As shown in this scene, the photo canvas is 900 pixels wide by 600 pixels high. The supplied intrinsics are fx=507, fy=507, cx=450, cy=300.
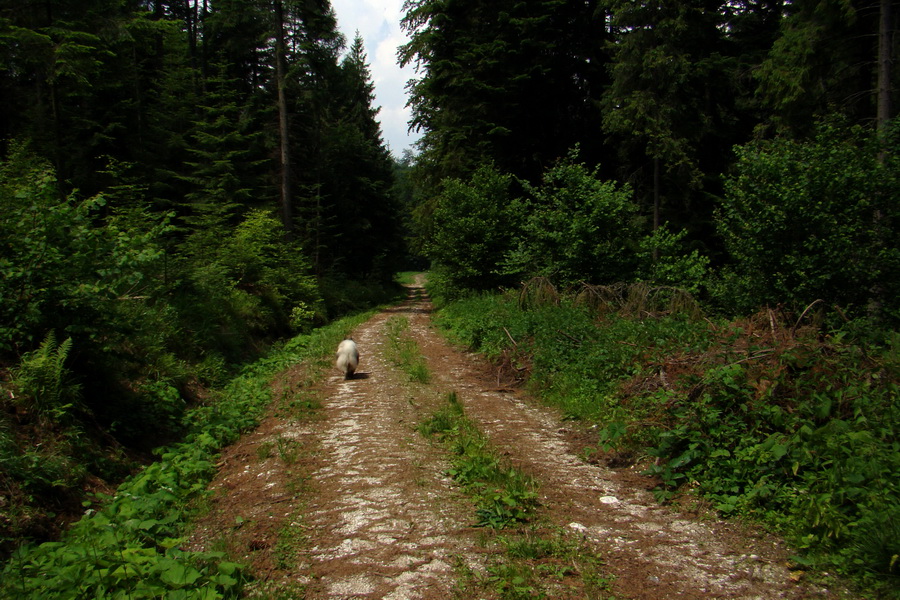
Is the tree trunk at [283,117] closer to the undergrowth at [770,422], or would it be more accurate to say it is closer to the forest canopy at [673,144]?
the forest canopy at [673,144]

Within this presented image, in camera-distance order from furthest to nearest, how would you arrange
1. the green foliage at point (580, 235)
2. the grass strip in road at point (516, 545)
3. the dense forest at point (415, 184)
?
the green foliage at point (580, 235) < the dense forest at point (415, 184) < the grass strip in road at point (516, 545)

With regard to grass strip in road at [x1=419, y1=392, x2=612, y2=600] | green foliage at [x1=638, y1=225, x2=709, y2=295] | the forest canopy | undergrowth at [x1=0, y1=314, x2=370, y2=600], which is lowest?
grass strip in road at [x1=419, y1=392, x2=612, y2=600]

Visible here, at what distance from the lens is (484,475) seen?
16.7 ft

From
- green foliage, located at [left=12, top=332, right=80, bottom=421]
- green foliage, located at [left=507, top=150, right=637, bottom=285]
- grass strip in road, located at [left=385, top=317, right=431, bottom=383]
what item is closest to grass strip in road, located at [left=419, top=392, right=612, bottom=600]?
grass strip in road, located at [left=385, top=317, right=431, bottom=383]

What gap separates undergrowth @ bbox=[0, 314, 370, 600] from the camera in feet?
9.91

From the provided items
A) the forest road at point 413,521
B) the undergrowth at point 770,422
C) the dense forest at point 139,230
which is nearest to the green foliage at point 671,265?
the undergrowth at point 770,422

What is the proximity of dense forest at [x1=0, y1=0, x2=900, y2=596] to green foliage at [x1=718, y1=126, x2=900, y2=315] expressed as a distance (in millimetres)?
39

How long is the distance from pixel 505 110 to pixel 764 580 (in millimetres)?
21053

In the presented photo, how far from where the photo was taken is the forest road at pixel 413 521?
3402 mm

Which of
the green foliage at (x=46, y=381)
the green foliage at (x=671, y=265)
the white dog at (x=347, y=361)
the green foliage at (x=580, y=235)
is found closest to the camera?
the green foliage at (x=46, y=381)

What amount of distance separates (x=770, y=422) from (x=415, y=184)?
69.4 ft

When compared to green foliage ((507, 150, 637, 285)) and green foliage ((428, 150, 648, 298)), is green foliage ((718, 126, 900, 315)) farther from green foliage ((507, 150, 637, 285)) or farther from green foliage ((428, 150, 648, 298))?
green foliage ((507, 150, 637, 285))

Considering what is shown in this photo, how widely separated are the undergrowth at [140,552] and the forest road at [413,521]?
232mm

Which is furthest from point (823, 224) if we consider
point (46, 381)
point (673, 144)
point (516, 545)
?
point (46, 381)
